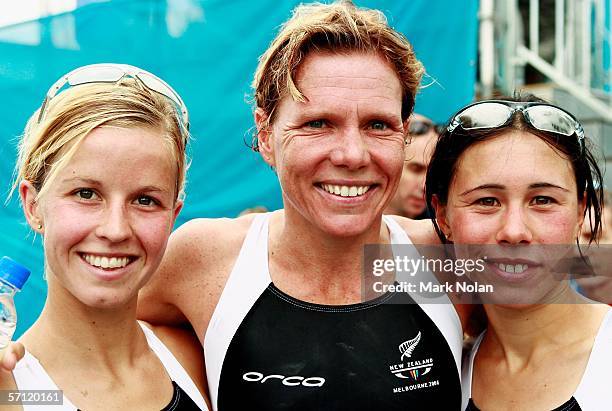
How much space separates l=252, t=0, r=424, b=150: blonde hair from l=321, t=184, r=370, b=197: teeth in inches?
13.4

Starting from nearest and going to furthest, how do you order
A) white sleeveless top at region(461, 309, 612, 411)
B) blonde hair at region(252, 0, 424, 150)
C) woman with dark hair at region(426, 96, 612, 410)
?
white sleeveless top at region(461, 309, 612, 411)
woman with dark hair at region(426, 96, 612, 410)
blonde hair at region(252, 0, 424, 150)

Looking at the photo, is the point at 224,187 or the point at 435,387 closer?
the point at 435,387

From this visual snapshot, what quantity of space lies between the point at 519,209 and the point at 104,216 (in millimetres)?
1377

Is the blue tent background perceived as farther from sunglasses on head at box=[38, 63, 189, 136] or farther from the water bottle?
the water bottle

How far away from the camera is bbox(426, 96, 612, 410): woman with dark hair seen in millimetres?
2350

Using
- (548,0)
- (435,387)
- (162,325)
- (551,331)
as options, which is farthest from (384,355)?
(548,0)

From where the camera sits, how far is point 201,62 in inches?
227

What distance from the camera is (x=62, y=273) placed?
82.8 inches

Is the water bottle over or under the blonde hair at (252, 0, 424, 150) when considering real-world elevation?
under

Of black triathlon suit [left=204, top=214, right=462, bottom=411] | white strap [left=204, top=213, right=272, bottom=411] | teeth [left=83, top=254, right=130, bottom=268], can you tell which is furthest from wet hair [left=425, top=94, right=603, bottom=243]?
teeth [left=83, top=254, right=130, bottom=268]

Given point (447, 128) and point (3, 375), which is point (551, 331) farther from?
point (3, 375)

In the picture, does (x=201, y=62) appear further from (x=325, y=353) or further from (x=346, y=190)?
(x=325, y=353)

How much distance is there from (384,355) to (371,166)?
0.69 m

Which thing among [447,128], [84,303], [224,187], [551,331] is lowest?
[551,331]
